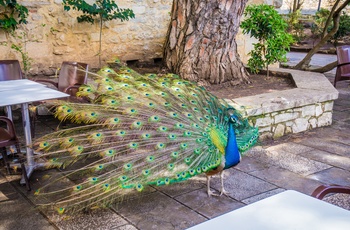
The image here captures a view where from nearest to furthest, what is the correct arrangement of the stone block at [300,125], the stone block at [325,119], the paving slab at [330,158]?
the paving slab at [330,158] < the stone block at [300,125] < the stone block at [325,119]

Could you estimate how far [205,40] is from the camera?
18.3 feet

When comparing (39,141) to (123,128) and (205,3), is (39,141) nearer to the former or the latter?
(123,128)

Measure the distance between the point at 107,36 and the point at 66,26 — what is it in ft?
2.35

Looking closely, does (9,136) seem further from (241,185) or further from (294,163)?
(294,163)

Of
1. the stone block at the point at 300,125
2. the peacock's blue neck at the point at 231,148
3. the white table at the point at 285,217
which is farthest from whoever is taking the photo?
the stone block at the point at 300,125

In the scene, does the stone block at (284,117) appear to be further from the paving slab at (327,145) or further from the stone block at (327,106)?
the stone block at (327,106)

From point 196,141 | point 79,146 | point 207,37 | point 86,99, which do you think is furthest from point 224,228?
point 207,37

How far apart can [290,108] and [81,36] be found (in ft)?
11.7

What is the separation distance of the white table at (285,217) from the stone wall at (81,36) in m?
5.34

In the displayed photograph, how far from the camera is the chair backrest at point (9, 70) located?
491 centimetres

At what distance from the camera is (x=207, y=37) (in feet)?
18.2

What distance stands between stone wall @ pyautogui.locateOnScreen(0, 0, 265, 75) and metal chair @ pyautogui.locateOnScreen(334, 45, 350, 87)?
3.00 metres

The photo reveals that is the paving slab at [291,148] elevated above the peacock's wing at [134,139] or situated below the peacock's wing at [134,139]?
below

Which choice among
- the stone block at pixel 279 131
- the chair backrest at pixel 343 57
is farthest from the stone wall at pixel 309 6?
the stone block at pixel 279 131
